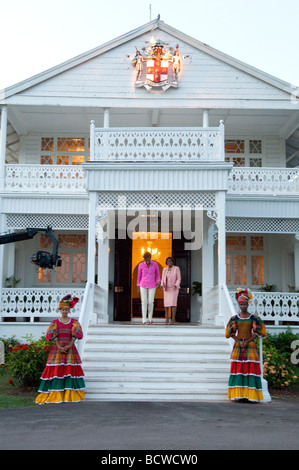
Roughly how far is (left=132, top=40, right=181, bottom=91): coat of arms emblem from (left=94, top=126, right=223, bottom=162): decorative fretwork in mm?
2987

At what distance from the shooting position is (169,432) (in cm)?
639

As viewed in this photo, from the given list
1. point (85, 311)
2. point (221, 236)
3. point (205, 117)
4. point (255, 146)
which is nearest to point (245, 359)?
point (85, 311)

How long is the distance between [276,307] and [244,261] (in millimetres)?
3237

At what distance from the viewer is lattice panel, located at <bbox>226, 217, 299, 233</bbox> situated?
1591cm

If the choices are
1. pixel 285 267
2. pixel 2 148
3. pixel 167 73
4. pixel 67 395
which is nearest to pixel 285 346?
pixel 285 267

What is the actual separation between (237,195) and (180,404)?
8.16 m

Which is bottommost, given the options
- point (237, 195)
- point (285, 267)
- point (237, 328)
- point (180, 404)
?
point (180, 404)

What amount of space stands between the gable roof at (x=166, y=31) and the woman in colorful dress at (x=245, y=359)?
881cm

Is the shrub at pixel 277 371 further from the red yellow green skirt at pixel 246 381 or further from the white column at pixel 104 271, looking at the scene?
the white column at pixel 104 271

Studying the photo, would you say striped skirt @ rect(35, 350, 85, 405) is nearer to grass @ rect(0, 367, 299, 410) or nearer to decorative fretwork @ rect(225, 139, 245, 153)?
grass @ rect(0, 367, 299, 410)

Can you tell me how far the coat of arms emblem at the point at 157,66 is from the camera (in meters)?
16.1

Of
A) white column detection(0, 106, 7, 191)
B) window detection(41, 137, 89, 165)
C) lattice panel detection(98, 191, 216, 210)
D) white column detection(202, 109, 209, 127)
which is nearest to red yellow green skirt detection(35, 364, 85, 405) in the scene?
lattice panel detection(98, 191, 216, 210)

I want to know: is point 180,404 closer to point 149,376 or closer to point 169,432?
point 149,376

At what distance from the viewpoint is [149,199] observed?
13.5 meters
